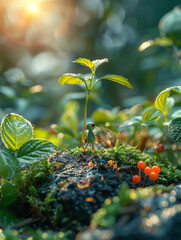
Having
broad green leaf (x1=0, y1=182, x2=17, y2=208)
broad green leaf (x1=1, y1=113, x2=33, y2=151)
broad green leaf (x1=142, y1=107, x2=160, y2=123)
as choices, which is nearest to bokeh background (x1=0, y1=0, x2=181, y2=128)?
broad green leaf (x1=142, y1=107, x2=160, y2=123)

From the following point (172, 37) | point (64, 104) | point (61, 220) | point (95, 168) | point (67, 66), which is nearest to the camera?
point (61, 220)

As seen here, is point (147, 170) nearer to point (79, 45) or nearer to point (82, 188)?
point (82, 188)

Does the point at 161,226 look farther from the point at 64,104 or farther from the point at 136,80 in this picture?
the point at 136,80

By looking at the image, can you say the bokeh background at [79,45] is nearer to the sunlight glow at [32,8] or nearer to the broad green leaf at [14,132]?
the sunlight glow at [32,8]

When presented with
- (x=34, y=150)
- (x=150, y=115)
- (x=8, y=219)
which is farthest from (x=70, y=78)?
(x=8, y=219)

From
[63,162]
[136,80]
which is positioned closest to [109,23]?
[136,80]

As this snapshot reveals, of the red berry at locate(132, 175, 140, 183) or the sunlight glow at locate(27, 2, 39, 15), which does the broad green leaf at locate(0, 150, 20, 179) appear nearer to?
the red berry at locate(132, 175, 140, 183)
